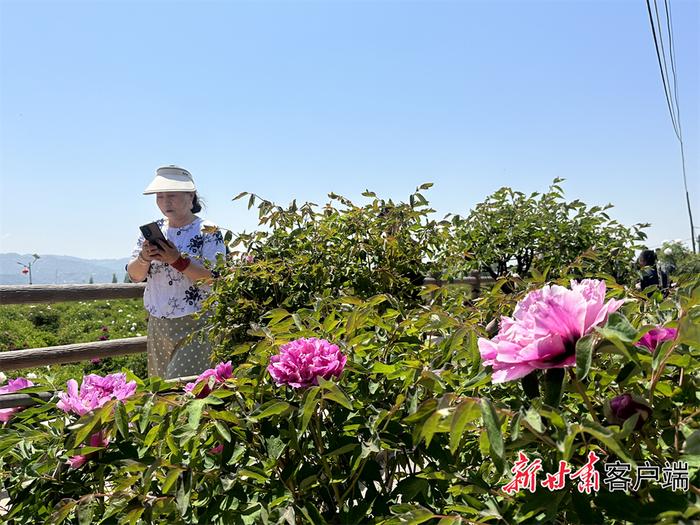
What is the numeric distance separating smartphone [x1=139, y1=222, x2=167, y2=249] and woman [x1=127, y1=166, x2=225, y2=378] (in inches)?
1.0

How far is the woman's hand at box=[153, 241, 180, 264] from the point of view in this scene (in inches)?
128

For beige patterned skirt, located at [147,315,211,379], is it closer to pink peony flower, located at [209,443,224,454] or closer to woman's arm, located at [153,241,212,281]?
woman's arm, located at [153,241,212,281]

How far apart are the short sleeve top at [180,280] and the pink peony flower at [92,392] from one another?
214cm

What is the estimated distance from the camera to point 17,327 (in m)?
9.82

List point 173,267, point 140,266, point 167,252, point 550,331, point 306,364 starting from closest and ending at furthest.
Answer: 1. point 550,331
2. point 306,364
3. point 167,252
4. point 173,267
5. point 140,266

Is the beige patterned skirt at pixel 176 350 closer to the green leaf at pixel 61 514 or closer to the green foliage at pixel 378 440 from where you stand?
the green foliage at pixel 378 440

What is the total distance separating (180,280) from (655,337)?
2.99 meters

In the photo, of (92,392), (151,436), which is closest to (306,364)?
(151,436)

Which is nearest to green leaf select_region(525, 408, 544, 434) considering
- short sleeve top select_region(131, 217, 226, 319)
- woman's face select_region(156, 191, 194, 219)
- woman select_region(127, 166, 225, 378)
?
woman select_region(127, 166, 225, 378)

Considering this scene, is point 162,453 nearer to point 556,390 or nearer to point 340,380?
point 340,380

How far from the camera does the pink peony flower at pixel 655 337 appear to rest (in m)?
0.85

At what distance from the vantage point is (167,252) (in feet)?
10.7

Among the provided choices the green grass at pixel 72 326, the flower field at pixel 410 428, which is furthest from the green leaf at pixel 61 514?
the green grass at pixel 72 326

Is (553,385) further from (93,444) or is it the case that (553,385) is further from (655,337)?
(93,444)
